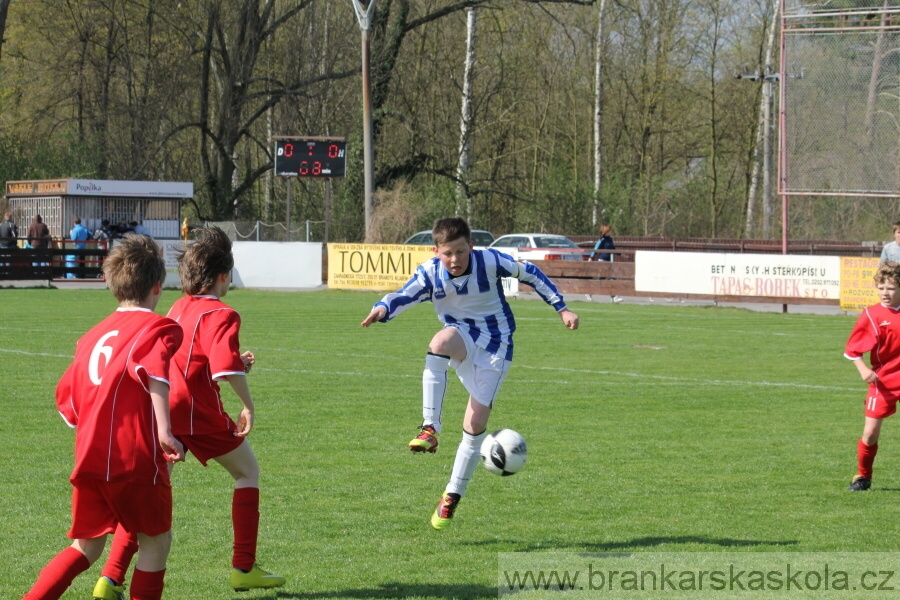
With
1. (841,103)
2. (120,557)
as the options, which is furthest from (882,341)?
(841,103)

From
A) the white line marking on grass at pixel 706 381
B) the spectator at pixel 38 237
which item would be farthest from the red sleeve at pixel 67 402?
the spectator at pixel 38 237

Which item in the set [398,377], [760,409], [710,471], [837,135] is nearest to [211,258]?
[710,471]

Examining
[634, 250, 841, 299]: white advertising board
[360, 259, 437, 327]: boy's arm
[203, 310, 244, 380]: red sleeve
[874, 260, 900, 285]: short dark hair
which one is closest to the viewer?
[203, 310, 244, 380]: red sleeve

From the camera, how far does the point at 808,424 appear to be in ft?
33.0

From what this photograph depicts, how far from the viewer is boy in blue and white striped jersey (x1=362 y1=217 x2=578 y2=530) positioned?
252 inches

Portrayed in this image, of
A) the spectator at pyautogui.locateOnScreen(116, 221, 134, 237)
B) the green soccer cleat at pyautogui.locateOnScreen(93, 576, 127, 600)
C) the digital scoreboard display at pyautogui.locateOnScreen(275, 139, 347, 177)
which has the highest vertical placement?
the digital scoreboard display at pyautogui.locateOnScreen(275, 139, 347, 177)

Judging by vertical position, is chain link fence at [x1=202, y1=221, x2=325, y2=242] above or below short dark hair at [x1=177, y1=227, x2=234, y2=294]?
above

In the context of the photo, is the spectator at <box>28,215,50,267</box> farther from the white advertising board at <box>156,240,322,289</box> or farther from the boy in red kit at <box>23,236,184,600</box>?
the boy in red kit at <box>23,236,184,600</box>

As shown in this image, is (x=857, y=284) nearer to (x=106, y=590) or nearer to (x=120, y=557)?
(x=120, y=557)

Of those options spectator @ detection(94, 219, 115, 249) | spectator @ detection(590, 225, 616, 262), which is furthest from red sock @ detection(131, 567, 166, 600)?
spectator @ detection(94, 219, 115, 249)

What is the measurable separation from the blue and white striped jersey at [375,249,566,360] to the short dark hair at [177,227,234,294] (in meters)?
1.63

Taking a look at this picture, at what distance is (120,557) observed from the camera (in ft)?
15.4

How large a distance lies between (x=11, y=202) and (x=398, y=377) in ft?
95.3

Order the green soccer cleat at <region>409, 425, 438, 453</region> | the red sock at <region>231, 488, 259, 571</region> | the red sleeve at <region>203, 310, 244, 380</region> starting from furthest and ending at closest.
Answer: the green soccer cleat at <region>409, 425, 438, 453</region>, the red sock at <region>231, 488, 259, 571</region>, the red sleeve at <region>203, 310, 244, 380</region>
